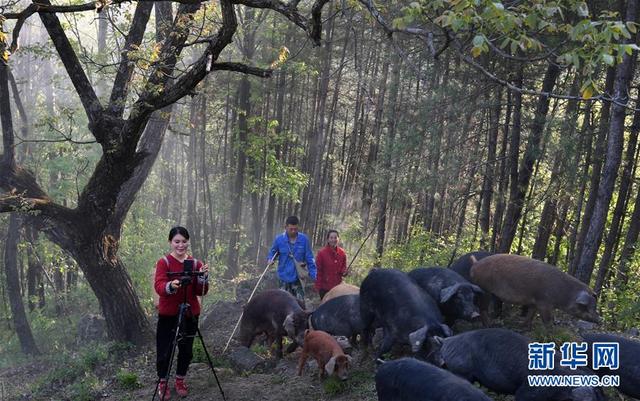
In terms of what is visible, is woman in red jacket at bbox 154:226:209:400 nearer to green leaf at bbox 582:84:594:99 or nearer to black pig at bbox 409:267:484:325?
black pig at bbox 409:267:484:325

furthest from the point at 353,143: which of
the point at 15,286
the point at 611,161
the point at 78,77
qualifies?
the point at 78,77

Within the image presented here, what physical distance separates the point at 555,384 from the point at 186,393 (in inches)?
157

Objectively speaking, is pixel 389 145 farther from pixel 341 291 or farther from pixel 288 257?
pixel 341 291

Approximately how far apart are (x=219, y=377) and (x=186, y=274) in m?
1.97

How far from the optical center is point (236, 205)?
2214cm

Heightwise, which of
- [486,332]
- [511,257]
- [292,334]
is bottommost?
[292,334]

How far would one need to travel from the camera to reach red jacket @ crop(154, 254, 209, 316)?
5.81m

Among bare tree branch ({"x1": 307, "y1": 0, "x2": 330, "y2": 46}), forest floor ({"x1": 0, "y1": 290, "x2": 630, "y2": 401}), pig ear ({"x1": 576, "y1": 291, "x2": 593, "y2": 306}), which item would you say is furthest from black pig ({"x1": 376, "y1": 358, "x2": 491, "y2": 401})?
bare tree branch ({"x1": 307, "y1": 0, "x2": 330, "y2": 46})

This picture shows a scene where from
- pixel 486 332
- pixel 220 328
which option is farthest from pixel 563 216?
pixel 486 332

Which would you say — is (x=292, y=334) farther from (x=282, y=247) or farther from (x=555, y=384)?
(x=555, y=384)

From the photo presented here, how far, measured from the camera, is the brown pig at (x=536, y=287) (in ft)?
20.8

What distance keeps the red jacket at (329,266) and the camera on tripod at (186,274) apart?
3.68m

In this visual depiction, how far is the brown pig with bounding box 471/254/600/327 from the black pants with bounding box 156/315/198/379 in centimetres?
369

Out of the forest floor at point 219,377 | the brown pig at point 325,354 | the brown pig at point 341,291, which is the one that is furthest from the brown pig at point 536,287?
the brown pig at point 325,354
